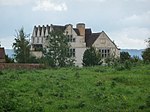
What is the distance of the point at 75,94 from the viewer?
1777 centimetres

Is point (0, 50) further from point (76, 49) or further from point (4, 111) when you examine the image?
point (4, 111)

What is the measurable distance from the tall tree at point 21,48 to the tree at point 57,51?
292 centimetres

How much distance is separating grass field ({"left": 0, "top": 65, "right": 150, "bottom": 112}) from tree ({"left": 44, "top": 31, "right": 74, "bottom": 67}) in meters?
30.4

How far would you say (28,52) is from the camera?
57188 millimetres

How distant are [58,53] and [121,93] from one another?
37.1 m

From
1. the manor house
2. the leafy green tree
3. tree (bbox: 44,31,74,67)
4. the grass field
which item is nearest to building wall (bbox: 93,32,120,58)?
the manor house

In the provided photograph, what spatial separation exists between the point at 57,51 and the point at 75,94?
122 feet

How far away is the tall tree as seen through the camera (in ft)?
186

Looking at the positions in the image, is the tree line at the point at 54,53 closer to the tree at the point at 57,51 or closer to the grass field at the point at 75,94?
the tree at the point at 57,51

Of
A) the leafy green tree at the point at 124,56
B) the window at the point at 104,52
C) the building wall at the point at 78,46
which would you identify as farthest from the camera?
the window at the point at 104,52

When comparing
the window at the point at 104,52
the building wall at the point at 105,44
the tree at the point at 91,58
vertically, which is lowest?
the tree at the point at 91,58

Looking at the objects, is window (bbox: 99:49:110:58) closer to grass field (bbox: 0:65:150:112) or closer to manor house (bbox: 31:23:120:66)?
manor house (bbox: 31:23:120:66)

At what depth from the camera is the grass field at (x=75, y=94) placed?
46.9ft

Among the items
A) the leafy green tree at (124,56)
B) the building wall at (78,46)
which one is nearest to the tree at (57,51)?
the leafy green tree at (124,56)
